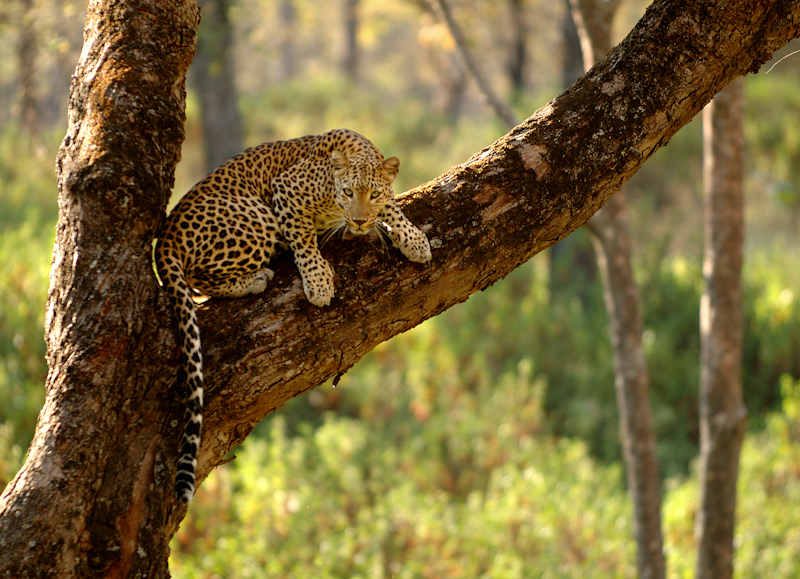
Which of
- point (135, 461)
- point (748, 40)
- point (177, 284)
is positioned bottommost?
point (135, 461)

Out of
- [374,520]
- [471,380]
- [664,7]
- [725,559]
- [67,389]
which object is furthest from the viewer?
[471,380]

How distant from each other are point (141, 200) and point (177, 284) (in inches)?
13.7

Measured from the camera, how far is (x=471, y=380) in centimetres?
1047

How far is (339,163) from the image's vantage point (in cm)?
352

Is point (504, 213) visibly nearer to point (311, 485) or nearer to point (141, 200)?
point (141, 200)

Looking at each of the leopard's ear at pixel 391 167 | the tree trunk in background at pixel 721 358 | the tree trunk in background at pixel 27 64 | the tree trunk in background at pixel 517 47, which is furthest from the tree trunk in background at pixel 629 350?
the tree trunk in background at pixel 517 47

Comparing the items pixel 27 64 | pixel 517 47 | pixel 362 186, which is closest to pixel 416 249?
pixel 362 186

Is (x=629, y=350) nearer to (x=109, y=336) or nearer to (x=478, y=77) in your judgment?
(x=478, y=77)

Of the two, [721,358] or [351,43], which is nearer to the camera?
[721,358]

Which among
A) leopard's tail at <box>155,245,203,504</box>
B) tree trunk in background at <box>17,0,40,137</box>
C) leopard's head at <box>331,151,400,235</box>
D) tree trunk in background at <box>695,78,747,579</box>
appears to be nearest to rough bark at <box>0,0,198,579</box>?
leopard's tail at <box>155,245,203,504</box>

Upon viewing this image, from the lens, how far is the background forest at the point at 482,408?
6.45 m

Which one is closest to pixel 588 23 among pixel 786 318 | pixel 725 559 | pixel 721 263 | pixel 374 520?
pixel 721 263

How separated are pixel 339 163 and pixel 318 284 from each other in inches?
33.4

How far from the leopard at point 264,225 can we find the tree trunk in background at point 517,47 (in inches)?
627
